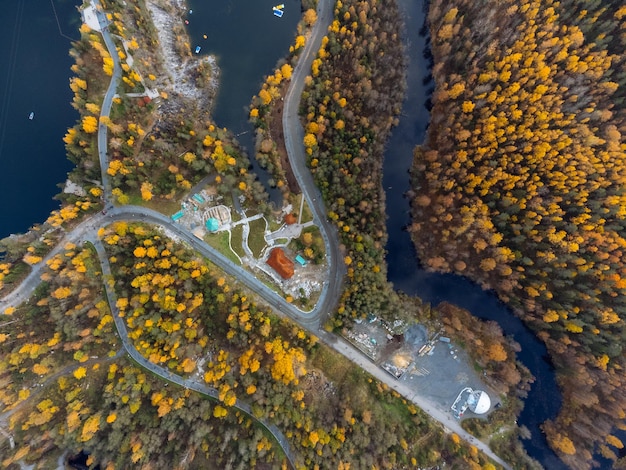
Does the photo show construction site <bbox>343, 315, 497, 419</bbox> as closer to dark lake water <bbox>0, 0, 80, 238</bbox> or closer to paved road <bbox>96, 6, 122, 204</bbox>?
paved road <bbox>96, 6, 122, 204</bbox>

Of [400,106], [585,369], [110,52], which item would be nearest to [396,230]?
[400,106]

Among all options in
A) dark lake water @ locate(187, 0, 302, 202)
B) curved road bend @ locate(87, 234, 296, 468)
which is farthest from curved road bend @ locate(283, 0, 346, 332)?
curved road bend @ locate(87, 234, 296, 468)

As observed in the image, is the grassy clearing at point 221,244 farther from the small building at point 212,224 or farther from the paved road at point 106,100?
the paved road at point 106,100

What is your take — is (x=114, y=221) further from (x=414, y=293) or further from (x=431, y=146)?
(x=431, y=146)

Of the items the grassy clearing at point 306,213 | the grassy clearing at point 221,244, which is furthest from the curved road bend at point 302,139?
the grassy clearing at point 221,244

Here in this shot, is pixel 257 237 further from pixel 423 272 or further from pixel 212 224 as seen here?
pixel 423 272

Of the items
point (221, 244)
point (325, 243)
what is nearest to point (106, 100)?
point (221, 244)

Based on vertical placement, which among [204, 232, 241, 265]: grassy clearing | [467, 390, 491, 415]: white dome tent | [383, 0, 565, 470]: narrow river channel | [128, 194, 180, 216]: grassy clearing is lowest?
[467, 390, 491, 415]: white dome tent
